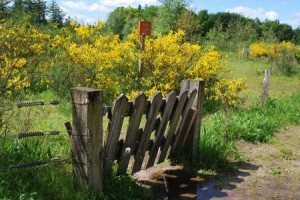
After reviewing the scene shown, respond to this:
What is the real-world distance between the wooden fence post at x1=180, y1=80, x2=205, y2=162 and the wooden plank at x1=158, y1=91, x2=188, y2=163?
30 centimetres

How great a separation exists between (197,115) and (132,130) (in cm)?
136

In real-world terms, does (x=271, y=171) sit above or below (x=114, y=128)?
below

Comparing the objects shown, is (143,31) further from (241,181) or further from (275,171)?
(241,181)

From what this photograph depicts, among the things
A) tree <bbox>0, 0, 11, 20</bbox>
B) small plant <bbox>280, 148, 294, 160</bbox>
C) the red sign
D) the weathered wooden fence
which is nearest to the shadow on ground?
the weathered wooden fence

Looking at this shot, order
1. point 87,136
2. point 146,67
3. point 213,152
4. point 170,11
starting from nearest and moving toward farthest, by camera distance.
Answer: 1. point 87,136
2. point 213,152
3. point 146,67
4. point 170,11

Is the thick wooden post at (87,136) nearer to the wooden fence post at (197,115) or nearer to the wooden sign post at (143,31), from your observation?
the wooden fence post at (197,115)

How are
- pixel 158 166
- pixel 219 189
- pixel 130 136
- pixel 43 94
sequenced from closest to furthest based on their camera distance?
pixel 130 136 → pixel 219 189 → pixel 158 166 → pixel 43 94

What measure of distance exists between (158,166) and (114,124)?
1635 mm

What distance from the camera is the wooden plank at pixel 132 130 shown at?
4242 mm

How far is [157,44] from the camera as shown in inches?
384

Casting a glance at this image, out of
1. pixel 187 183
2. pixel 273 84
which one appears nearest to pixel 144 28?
pixel 187 183

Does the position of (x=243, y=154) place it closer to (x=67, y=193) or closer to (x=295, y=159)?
(x=295, y=159)

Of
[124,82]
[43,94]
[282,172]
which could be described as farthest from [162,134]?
[43,94]

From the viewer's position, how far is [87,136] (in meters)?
3.64
